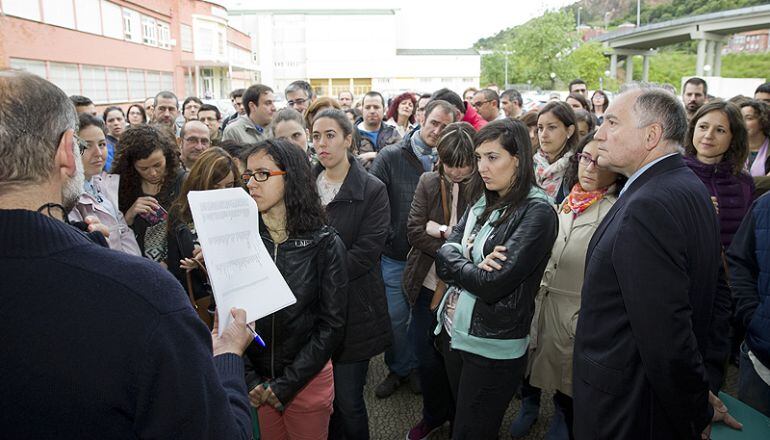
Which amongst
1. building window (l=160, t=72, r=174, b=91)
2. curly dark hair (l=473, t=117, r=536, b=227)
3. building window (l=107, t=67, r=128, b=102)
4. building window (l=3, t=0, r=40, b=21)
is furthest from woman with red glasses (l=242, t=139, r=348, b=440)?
building window (l=160, t=72, r=174, b=91)

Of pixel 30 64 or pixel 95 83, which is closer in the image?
pixel 30 64

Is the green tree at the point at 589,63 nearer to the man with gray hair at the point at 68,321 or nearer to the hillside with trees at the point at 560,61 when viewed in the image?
the hillside with trees at the point at 560,61

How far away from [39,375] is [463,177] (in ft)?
8.50

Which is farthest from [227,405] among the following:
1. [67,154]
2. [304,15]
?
[304,15]

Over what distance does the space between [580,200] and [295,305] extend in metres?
1.73

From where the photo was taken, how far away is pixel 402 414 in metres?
3.65

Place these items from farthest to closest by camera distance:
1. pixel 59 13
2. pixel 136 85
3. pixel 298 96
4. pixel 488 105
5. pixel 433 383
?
pixel 136 85
pixel 59 13
pixel 488 105
pixel 298 96
pixel 433 383

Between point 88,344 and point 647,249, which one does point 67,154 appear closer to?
point 88,344

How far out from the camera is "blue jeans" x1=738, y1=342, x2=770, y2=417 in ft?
8.20

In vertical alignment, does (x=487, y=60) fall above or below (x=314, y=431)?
above

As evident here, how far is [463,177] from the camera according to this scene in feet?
10.5

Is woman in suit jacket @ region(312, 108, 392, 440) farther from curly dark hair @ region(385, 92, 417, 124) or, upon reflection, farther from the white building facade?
the white building facade

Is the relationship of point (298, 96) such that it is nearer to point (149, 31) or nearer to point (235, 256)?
point (235, 256)

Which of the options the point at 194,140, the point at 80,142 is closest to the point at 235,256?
the point at 80,142
